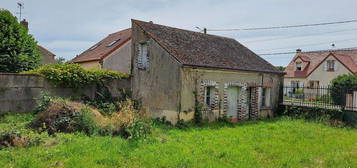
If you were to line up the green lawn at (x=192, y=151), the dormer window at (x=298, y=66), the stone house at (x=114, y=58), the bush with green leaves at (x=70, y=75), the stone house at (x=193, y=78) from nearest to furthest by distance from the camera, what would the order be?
the green lawn at (x=192, y=151)
the bush with green leaves at (x=70, y=75)
the stone house at (x=193, y=78)
the stone house at (x=114, y=58)
the dormer window at (x=298, y=66)

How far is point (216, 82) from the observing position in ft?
39.3

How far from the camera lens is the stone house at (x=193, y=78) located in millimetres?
11047

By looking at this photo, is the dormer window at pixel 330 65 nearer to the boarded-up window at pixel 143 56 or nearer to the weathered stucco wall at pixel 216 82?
the weathered stucco wall at pixel 216 82

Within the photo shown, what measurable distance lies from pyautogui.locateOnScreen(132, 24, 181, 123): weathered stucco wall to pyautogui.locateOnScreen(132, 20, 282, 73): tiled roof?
394 millimetres

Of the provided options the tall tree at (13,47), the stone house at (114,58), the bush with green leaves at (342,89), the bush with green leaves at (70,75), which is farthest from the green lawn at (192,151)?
the stone house at (114,58)

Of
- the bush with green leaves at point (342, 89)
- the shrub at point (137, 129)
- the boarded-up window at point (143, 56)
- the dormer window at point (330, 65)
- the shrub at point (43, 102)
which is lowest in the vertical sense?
the shrub at point (137, 129)

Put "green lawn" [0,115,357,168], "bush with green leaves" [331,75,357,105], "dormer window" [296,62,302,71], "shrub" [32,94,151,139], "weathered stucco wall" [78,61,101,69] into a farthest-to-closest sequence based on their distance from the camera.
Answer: "dormer window" [296,62,302,71] → "weathered stucco wall" [78,61,101,69] → "bush with green leaves" [331,75,357,105] → "shrub" [32,94,151,139] → "green lawn" [0,115,357,168]

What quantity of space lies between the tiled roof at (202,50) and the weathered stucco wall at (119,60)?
7.18 metres

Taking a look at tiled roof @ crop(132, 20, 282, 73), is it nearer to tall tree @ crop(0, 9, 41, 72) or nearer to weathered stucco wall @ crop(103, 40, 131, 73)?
tall tree @ crop(0, 9, 41, 72)

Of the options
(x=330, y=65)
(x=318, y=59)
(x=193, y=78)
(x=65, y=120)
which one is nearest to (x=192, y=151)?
(x=65, y=120)

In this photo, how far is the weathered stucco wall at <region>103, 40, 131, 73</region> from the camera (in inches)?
767

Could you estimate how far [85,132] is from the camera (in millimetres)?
8086

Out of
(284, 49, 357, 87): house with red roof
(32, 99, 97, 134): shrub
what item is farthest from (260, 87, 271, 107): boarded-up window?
(284, 49, 357, 87): house with red roof

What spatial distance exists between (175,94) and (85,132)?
13.6 feet
